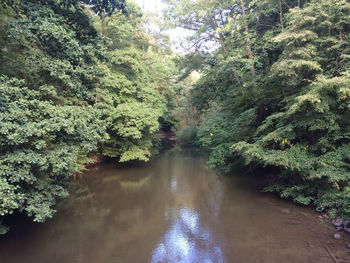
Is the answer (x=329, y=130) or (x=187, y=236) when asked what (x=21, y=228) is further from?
(x=329, y=130)

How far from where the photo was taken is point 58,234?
6.43 metres

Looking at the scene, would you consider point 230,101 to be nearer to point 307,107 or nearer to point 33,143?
point 307,107

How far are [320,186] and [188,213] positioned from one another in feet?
13.4

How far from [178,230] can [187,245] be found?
82cm

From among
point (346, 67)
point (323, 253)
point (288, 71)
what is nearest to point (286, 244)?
point (323, 253)

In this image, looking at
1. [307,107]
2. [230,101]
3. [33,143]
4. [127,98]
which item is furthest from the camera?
[127,98]

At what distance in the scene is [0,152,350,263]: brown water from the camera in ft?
16.7

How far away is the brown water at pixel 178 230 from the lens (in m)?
5.09

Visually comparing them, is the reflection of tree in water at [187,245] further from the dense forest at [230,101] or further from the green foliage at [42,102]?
the green foliage at [42,102]

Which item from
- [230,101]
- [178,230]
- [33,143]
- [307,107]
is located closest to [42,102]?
[33,143]

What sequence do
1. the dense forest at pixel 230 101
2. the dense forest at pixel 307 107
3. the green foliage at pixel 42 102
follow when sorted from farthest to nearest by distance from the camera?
1. the dense forest at pixel 307 107
2. the dense forest at pixel 230 101
3. the green foliage at pixel 42 102

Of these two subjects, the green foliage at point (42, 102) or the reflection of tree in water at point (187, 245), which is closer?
the green foliage at point (42, 102)

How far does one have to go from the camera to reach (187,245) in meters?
5.64

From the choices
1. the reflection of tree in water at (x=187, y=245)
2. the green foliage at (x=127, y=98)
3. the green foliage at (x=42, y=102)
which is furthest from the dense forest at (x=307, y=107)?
the green foliage at (x=127, y=98)
